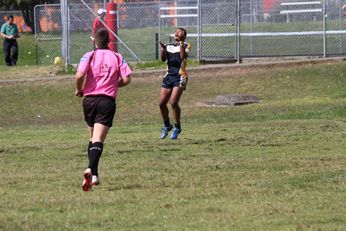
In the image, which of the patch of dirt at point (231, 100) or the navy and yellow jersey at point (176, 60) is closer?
the navy and yellow jersey at point (176, 60)

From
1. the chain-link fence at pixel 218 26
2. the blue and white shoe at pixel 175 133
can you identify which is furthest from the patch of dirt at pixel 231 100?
the blue and white shoe at pixel 175 133

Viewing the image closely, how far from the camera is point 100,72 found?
10859 mm

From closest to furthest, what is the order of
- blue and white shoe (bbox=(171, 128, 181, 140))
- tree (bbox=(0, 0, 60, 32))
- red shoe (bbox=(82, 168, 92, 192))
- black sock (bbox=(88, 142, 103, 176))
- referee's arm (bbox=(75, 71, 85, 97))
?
red shoe (bbox=(82, 168, 92, 192)) → black sock (bbox=(88, 142, 103, 176)) → referee's arm (bbox=(75, 71, 85, 97)) → blue and white shoe (bbox=(171, 128, 181, 140)) → tree (bbox=(0, 0, 60, 32))

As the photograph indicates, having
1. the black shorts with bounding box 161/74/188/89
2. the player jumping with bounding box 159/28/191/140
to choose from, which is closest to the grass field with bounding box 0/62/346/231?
the player jumping with bounding box 159/28/191/140

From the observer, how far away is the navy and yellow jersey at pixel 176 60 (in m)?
16.8

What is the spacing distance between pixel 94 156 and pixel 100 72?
929 mm

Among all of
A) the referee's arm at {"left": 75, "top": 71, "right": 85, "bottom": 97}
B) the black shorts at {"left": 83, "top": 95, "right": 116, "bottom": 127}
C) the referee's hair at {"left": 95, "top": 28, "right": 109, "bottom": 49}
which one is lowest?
the black shorts at {"left": 83, "top": 95, "right": 116, "bottom": 127}

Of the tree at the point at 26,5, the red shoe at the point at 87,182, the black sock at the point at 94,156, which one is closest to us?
the red shoe at the point at 87,182

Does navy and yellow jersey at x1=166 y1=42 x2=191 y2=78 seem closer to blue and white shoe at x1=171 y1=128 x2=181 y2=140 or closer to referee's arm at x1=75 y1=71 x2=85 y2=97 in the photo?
blue and white shoe at x1=171 y1=128 x2=181 y2=140

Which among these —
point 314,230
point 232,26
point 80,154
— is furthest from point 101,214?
point 232,26

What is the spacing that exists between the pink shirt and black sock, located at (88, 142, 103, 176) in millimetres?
578

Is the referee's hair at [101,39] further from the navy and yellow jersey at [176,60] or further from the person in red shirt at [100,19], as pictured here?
the person in red shirt at [100,19]

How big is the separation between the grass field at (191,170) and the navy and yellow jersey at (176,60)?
1164 millimetres

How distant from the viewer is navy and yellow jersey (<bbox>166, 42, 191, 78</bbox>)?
1684 centimetres
